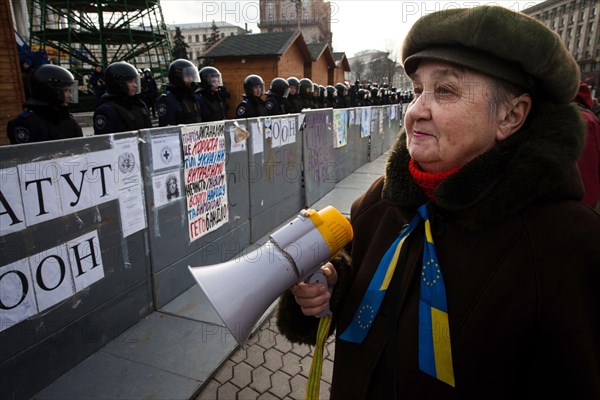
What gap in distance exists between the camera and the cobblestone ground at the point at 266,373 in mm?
2826

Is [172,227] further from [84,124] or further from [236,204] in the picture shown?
[84,124]

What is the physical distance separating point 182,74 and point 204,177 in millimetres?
2980

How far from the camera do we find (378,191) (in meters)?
1.59

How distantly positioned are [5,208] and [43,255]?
423 mm

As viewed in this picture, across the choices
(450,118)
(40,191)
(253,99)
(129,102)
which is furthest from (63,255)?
(253,99)

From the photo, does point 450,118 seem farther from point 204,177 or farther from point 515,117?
point 204,177

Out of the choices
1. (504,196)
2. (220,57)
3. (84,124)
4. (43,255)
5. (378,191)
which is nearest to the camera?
(504,196)

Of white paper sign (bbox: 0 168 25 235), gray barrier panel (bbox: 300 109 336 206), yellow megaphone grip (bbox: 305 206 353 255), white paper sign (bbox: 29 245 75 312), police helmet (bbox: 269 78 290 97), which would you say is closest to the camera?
yellow megaphone grip (bbox: 305 206 353 255)

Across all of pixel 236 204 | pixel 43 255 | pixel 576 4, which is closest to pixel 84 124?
pixel 236 204

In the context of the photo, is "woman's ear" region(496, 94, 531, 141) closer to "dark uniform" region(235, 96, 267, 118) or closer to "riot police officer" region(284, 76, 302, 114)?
"dark uniform" region(235, 96, 267, 118)

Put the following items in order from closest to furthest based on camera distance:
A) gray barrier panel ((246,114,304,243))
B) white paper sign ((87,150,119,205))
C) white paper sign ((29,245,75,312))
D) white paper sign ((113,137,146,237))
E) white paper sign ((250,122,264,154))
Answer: white paper sign ((29,245,75,312)), white paper sign ((87,150,119,205)), white paper sign ((113,137,146,237)), white paper sign ((250,122,264,154)), gray barrier panel ((246,114,304,243))

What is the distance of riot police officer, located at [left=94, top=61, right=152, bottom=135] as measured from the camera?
496 cm

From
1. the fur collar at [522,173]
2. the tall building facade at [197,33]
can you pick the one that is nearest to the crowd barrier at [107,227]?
the fur collar at [522,173]

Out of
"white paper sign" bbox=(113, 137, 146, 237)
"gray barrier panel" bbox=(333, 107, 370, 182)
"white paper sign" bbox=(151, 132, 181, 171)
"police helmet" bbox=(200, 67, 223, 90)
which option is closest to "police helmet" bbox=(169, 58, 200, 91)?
"police helmet" bbox=(200, 67, 223, 90)
